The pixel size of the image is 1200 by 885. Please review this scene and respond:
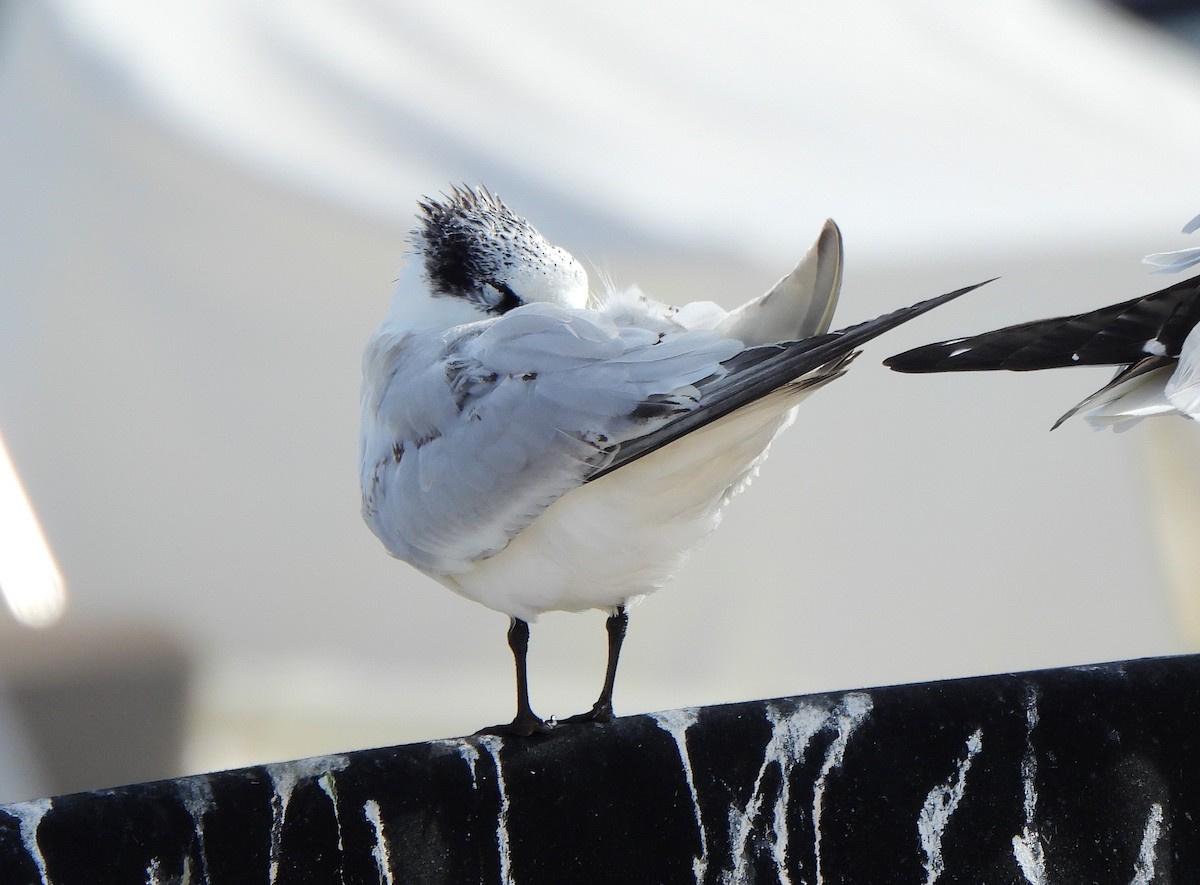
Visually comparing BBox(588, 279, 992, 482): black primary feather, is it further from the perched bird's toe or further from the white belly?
the perched bird's toe

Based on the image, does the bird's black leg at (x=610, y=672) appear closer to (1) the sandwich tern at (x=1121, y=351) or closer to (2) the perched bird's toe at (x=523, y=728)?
(2) the perched bird's toe at (x=523, y=728)

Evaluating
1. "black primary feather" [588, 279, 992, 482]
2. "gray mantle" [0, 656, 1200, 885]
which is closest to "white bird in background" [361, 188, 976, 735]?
"black primary feather" [588, 279, 992, 482]

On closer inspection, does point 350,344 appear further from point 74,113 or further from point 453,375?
point 453,375

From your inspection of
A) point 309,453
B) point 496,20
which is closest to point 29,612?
point 309,453

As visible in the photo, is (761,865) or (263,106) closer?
(761,865)

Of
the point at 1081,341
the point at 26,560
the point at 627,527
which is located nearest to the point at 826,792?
the point at 627,527

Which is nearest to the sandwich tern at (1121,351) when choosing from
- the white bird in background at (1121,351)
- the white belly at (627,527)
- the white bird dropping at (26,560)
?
the white bird in background at (1121,351)
